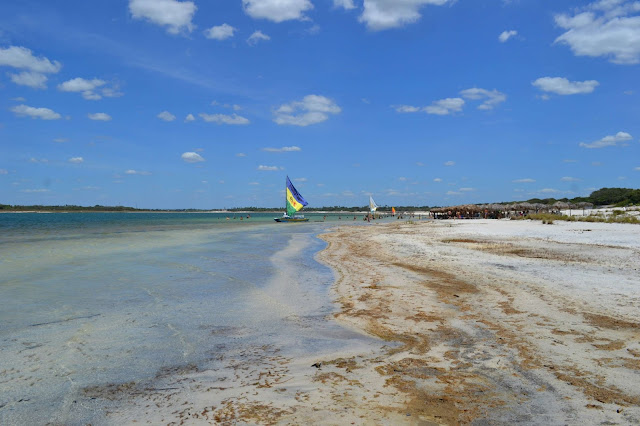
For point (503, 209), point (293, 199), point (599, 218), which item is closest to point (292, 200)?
point (293, 199)

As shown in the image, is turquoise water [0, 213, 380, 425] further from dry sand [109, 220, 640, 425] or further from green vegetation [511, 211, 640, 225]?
green vegetation [511, 211, 640, 225]

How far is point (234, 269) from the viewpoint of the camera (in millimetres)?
15938

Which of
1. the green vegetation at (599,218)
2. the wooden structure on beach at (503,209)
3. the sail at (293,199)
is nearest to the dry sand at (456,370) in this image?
the green vegetation at (599,218)

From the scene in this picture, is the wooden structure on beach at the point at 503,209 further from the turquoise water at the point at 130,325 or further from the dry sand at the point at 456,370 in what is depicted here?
the dry sand at the point at 456,370

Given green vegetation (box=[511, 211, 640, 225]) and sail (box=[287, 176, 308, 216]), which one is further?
sail (box=[287, 176, 308, 216])

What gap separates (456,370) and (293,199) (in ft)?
200

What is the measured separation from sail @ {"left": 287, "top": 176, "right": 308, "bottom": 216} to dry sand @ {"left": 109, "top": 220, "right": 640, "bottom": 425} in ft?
178

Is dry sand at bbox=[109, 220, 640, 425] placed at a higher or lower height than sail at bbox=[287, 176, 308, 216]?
lower

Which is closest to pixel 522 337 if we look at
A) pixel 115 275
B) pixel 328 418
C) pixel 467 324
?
pixel 467 324

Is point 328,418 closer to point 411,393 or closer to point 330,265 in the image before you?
point 411,393

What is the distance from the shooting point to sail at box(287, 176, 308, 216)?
63.9 m

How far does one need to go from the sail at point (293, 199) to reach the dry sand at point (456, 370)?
54163 mm

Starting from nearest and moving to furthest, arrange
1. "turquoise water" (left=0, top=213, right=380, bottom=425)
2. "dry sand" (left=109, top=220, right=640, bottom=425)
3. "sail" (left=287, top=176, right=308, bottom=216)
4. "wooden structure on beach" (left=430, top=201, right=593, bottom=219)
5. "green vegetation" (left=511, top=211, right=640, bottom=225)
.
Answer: "dry sand" (left=109, top=220, right=640, bottom=425) → "turquoise water" (left=0, top=213, right=380, bottom=425) → "green vegetation" (left=511, top=211, right=640, bottom=225) → "wooden structure on beach" (left=430, top=201, right=593, bottom=219) → "sail" (left=287, top=176, right=308, bottom=216)

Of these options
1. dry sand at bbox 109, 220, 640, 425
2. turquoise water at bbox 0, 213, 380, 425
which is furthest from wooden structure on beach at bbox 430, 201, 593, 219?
dry sand at bbox 109, 220, 640, 425
